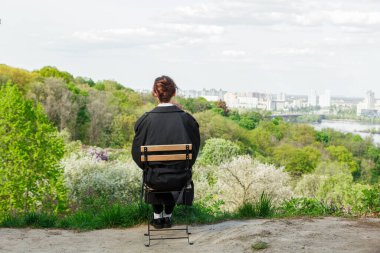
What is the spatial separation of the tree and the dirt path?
9.25 metres

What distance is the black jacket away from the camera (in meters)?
6.60

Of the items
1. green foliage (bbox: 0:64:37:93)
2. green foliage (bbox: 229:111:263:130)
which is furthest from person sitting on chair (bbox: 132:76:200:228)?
green foliage (bbox: 229:111:263:130)

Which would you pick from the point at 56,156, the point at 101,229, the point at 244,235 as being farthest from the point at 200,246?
the point at 56,156

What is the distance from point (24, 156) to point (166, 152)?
11.3 metres

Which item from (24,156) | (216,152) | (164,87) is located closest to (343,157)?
(216,152)

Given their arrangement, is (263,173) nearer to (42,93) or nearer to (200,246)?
(200,246)

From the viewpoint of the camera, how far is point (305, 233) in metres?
6.96

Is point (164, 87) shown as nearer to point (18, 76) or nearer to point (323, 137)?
point (18, 76)

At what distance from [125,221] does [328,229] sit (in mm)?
2817

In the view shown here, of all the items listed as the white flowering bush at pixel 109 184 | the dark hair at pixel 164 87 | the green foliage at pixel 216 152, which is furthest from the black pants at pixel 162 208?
the green foliage at pixel 216 152

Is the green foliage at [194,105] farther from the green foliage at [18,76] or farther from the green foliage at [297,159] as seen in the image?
the green foliage at [18,76]

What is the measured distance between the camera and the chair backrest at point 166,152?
6.55 m

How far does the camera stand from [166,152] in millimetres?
6562

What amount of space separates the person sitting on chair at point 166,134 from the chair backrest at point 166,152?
0.06 metres
